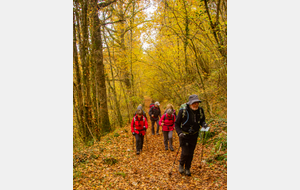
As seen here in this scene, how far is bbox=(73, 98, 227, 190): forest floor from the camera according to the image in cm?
450

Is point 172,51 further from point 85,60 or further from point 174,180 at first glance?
point 174,180

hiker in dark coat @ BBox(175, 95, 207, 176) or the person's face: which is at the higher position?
the person's face

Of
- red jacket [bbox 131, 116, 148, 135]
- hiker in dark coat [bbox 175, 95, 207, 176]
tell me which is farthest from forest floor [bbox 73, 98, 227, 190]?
red jacket [bbox 131, 116, 148, 135]

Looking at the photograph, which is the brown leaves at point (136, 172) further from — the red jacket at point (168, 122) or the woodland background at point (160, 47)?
the woodland background at point (160, 47)

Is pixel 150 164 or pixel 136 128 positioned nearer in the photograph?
pixel 150 164

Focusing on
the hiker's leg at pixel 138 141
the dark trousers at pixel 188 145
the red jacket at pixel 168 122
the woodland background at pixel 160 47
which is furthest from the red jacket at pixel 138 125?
the dark trousers at pixel 188 145

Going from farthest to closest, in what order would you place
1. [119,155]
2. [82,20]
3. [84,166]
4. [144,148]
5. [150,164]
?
[144,148], [82,20], [119,155], [150,164], [84,166]

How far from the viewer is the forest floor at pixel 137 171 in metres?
4.50

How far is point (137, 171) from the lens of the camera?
5.48 m

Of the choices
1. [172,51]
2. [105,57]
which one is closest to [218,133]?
[172,51]

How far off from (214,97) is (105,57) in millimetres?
8788

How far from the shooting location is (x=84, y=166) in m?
5.39

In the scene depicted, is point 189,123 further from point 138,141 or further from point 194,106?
point 138,141

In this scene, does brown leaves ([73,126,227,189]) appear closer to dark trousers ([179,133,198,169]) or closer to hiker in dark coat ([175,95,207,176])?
dark trousers ([179,133,198,169])
